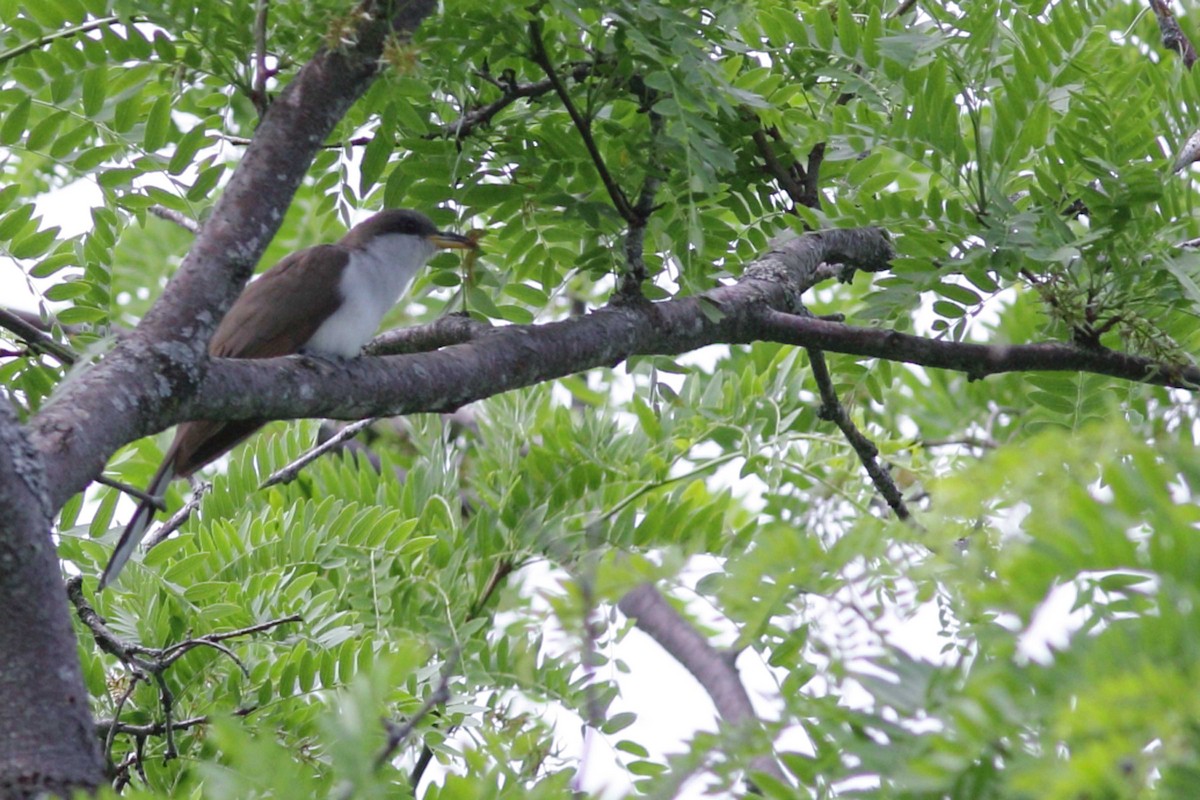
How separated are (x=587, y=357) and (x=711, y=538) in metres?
0.79

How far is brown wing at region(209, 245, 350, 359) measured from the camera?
412cm

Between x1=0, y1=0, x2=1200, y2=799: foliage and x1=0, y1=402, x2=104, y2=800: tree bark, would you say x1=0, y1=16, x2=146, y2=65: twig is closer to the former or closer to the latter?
→ x1=0, y1=0, x2=1200, y2=799: foliage

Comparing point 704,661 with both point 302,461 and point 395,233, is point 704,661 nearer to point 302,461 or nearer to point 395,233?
point 302,461

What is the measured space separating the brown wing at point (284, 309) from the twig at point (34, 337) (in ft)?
4.31

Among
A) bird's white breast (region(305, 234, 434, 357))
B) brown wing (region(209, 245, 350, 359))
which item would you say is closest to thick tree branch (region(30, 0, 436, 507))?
bird's white breast (region(305, 234, 434, 357))

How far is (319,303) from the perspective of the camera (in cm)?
417

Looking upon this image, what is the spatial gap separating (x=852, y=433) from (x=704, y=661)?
181 centimetres

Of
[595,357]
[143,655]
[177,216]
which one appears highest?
[177,216]

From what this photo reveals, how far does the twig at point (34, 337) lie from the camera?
2.58m

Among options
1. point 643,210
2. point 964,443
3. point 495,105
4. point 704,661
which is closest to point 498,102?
point 495,105

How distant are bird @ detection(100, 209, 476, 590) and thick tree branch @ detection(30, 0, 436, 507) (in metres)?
1.02

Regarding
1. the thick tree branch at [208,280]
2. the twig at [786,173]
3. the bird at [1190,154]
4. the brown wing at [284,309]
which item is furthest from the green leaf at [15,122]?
the bird at [1190,154]

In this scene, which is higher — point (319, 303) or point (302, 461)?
point (319, 303)

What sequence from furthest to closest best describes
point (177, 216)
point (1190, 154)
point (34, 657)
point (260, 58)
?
point (177, 216)
point (1190, 154)
point (260, 58)
point (34, 657)
